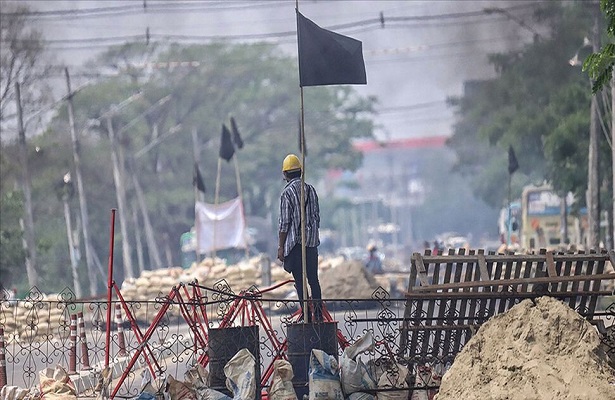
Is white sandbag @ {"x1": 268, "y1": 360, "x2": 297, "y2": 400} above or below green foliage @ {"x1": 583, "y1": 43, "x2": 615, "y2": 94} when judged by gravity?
below

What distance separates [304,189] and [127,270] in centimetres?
4219

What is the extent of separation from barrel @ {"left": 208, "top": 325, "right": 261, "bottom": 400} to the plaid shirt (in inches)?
73.4

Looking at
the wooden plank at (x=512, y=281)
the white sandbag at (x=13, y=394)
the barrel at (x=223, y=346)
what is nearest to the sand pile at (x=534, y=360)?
the wooden plank at (x=512, y=281)

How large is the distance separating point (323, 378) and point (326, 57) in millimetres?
2943

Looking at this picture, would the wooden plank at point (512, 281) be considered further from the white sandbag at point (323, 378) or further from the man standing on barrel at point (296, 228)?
the man standing on barrel at point (296, 228)

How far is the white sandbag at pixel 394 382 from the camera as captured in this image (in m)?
10.1

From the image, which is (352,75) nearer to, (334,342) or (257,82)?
(334,342)

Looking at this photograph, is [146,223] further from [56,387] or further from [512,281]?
[512,281]

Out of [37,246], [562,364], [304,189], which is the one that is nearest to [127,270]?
[37,246]

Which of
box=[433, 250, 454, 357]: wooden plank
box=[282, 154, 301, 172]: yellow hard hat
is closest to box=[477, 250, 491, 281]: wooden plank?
box=[433, 250, 454, 357]: wooden plank

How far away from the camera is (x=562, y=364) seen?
882 cm

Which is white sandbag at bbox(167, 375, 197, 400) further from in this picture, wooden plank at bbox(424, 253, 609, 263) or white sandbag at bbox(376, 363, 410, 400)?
wooden plank at bbox(424, 253, 609, 263)

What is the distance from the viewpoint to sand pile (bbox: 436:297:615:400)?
341 inches

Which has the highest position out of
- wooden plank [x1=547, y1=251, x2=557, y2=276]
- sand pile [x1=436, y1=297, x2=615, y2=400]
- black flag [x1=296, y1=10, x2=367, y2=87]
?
black flag [x1=296, y1=10, x2=367, y2=87]
